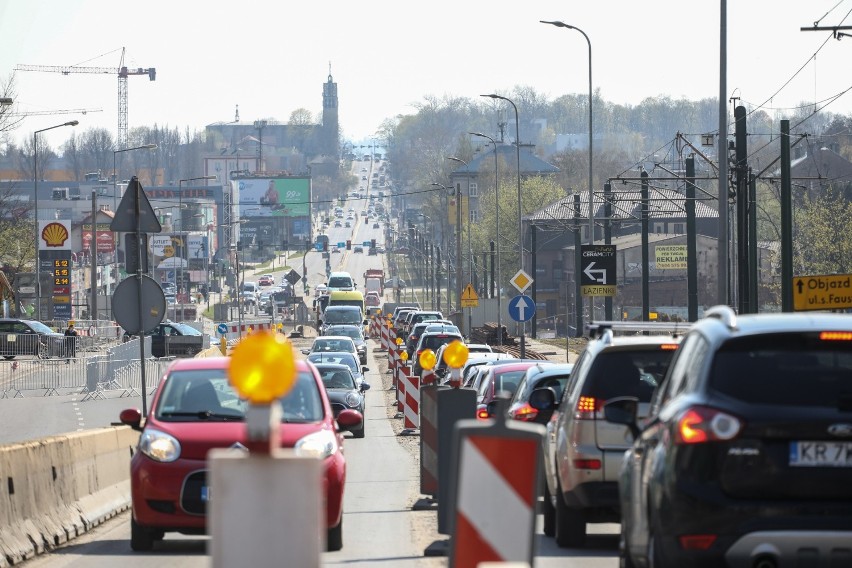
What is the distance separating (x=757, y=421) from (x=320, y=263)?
190581 millimetres

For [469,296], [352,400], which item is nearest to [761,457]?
[352,400]

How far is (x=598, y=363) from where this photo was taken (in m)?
11.6

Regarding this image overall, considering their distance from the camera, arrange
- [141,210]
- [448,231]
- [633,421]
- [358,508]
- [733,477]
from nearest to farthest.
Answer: [733,477] < [633,421] < [358,508] < [141,210] < [448,231]

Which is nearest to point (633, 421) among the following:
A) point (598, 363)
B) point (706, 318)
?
point (706, 318)

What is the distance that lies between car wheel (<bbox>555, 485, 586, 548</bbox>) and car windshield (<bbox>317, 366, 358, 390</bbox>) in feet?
56.0

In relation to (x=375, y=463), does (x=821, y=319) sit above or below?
above

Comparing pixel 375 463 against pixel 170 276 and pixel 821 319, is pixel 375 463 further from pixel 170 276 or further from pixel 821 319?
pixel 170 276

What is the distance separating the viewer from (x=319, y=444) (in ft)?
37.3

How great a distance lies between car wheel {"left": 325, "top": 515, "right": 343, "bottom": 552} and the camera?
11.5 meters

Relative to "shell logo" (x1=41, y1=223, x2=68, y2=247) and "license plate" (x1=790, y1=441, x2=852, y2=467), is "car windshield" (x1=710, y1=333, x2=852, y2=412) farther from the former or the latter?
"shell logo" (x1=41, y1=223, x2=68, y2=247)

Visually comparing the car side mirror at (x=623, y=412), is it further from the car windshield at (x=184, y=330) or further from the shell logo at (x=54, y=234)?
the shell logo at (x=54, y=234)

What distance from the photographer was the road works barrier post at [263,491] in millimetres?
4422

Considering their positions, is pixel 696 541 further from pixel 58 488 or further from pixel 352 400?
pixel 352 400

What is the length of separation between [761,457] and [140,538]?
5.95 m
